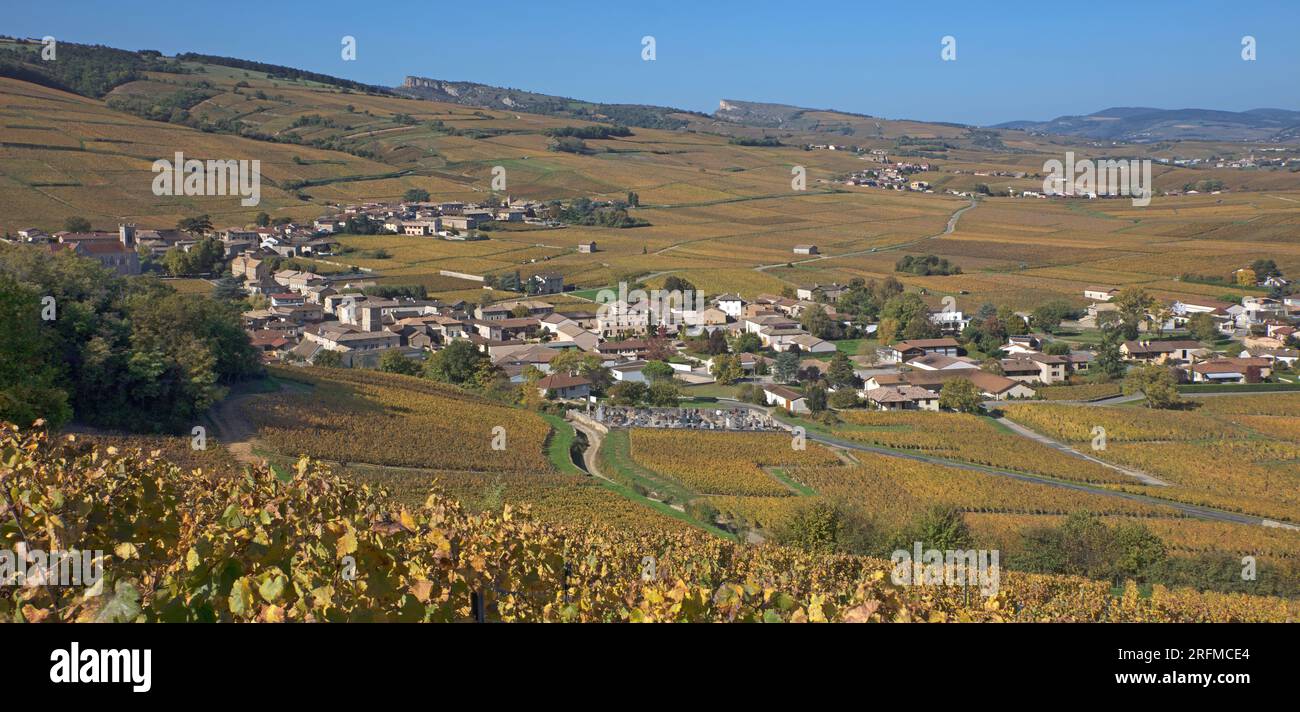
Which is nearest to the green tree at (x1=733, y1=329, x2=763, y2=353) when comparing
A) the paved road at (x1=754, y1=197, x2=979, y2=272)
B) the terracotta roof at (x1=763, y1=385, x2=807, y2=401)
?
the terracotta roof at (x1=763, y1=385, x2=807, y2=401)

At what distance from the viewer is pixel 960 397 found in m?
42.2

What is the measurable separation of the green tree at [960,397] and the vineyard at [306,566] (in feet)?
108

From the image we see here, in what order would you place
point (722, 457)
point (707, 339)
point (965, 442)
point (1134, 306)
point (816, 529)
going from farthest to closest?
point (1134, 306) → point (707, 339) → point (965, 442) → point (722, 457) → point (816, 529)

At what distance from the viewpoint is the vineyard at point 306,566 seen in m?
4.64

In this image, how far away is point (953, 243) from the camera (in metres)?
87.9

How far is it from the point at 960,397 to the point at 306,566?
3942 centimetres

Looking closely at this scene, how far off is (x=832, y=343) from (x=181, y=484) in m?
46.6

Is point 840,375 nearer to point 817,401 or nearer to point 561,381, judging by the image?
point 817,401

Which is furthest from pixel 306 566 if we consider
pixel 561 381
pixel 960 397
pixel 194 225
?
pixel 194 225

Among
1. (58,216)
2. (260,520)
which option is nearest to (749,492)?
(260,520)

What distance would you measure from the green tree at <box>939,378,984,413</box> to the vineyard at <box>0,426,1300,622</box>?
108 ft

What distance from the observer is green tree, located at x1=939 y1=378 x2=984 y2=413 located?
4219cm

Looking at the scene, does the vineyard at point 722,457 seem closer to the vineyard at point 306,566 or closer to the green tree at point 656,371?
the green tree at point 656,371
